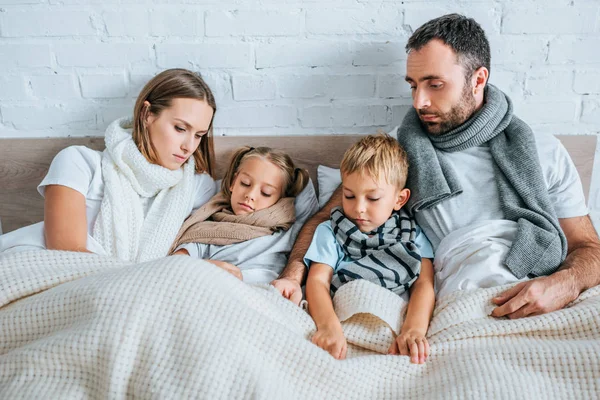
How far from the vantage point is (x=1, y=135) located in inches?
70.7

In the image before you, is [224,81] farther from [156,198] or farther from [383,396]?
[383,396]

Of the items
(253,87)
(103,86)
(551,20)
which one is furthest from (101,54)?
(551,20)

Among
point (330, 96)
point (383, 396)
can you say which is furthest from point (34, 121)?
point (383, 396)

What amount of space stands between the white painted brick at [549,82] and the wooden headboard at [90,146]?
0.16 meters

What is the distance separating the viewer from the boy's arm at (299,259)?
1.33m

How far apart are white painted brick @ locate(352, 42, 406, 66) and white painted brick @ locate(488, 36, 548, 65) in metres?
0.30

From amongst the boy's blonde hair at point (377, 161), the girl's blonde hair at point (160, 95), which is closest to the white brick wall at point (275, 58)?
the girl's blonde hair at point (160, 95)

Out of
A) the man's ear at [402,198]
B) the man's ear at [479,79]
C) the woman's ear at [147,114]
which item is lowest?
the man's ear at [402,198]

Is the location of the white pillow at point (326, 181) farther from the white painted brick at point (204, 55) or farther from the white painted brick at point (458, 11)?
the white painted brick at point (458, 11)

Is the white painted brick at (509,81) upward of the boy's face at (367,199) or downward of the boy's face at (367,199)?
upward

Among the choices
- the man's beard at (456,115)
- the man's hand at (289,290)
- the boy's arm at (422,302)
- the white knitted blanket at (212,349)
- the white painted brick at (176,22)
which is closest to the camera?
the white knitted blanket at (212,349)

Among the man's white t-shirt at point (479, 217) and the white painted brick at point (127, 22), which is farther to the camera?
→ the white painted brick at point (127, 22)

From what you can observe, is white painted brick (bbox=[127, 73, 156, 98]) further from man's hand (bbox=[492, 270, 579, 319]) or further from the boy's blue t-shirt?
man's hand (bbox=[492, 270, 579, 319])

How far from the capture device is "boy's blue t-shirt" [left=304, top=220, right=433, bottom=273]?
141 centimetres
